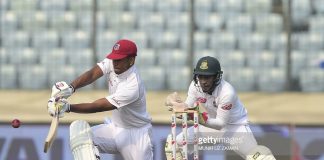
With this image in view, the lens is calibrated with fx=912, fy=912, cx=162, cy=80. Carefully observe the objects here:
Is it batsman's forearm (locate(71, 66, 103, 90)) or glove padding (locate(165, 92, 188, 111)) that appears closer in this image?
glove padding (locate(165, 92, 188, 111))

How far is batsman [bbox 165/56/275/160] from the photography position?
283 inches

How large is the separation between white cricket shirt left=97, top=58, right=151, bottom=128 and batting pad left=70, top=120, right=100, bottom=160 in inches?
12.7

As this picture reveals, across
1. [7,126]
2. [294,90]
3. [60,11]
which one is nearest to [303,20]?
[294,90]

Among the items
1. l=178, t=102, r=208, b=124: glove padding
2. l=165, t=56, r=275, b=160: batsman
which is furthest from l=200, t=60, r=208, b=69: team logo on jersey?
l=178, t=102, r=208, b=124: glove padding

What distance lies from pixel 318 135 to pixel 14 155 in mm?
2924

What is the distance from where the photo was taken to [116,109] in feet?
24.0

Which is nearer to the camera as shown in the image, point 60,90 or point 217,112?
point 60,90

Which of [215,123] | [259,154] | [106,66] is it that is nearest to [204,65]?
[215,123]

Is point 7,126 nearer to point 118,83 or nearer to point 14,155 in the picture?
point 14,155

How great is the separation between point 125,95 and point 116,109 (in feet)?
1.06

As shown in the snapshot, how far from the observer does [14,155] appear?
872 cm

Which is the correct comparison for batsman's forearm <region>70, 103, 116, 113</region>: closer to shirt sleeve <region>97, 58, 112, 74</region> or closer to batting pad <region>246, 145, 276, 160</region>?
shirt sleeve <region>97, 58, 112, 74</region>

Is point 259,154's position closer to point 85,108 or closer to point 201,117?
point 201,117

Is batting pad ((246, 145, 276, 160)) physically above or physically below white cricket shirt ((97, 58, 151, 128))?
below
